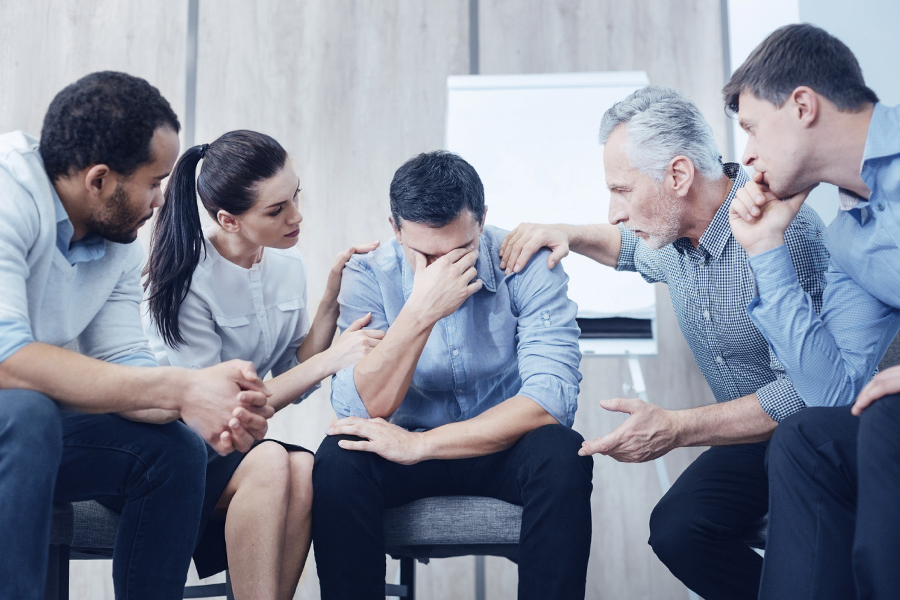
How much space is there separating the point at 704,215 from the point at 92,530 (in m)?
→ 1.47

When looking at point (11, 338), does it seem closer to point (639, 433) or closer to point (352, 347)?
point (352, 347)

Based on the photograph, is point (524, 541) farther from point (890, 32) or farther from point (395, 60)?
point (890, 32)

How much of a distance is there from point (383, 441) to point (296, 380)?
0.32 metres

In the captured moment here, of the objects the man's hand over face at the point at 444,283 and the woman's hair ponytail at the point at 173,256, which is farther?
the woman's hair ponytail at the point at 173,256

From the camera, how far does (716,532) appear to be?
1430 millimetres

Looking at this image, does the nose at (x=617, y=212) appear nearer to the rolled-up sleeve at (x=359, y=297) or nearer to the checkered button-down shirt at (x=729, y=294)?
the checkered button-down shirt at (x=729, y=294)

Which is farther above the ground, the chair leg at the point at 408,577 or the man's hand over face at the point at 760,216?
the man's hand over face at the point at 760,216

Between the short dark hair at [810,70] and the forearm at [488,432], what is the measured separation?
30.7 inches

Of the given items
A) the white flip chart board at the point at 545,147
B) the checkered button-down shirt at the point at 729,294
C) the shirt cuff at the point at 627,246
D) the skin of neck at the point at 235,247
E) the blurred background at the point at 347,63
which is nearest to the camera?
the checkered button-down shirt at the point at 729,294

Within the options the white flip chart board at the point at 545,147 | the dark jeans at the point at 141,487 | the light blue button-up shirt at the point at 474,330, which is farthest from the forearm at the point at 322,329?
the white flip chart board at the point at 545,147

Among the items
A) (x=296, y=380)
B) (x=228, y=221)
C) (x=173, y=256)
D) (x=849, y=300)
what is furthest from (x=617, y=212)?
(x=173, y=256)

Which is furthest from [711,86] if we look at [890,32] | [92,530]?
[92,530]

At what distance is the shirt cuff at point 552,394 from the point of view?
4.91 ft

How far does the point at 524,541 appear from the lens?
4.40 feet
